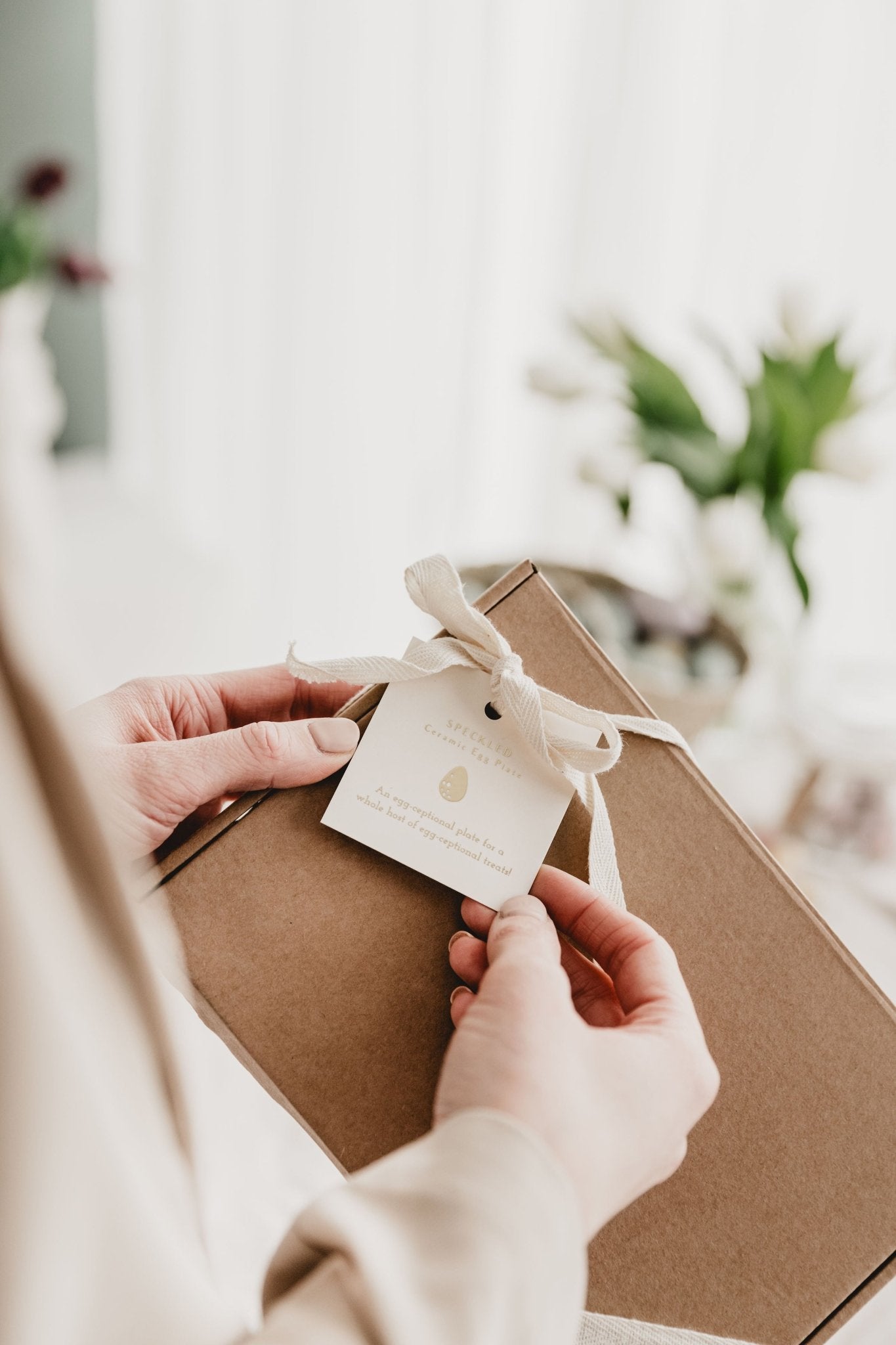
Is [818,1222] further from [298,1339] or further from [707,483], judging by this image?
[707,483]

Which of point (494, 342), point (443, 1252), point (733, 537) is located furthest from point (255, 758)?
point (494, 342)

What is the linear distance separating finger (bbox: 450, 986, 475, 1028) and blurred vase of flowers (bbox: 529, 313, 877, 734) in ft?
1.48

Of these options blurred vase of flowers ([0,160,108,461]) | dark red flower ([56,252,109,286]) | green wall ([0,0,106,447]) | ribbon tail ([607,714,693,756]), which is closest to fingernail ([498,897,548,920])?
ribbon tail ([607,714,693,756])

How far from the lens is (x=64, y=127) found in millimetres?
2129

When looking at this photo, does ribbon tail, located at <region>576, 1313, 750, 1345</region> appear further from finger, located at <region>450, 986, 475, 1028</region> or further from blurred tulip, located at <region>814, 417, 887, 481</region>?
blurred tulip, located at <region>814, 417, 887, 481</region>

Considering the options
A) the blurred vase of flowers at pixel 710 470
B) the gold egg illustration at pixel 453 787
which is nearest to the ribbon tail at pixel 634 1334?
the gold egg illustration at pixel 453 787

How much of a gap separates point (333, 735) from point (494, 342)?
4.16 ft

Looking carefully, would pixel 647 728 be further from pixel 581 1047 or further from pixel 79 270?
pixel 79 270

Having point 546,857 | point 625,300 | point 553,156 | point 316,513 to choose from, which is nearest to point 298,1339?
point 546,857

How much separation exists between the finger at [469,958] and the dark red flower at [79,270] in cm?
140

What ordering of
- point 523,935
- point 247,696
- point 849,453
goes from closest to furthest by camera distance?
point 523,935 < point 247,696 < point 849,453

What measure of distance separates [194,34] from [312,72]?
282mm

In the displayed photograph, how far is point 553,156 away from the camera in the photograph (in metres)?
1.47

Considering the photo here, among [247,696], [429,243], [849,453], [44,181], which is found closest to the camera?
[247,696]
